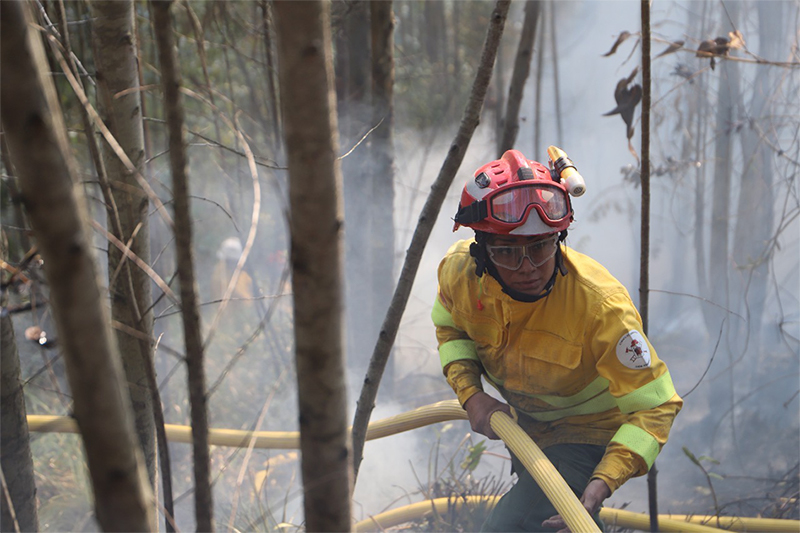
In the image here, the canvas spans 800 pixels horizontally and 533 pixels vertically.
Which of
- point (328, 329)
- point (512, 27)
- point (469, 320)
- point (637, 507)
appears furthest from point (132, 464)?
point (512, 27)

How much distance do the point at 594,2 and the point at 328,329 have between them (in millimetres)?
6787

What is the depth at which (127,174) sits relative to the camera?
2.16m

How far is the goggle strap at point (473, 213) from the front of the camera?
2594 millimetres

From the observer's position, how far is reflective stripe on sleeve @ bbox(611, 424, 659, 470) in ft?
7.94

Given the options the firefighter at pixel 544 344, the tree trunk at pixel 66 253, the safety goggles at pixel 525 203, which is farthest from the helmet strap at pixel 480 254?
the tree trunk at pixel 66 253

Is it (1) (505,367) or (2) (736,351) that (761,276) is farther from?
(1) (505,367)

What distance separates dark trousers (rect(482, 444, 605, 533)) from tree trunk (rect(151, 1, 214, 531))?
1.91 m

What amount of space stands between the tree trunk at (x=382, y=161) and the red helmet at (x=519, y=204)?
7.69 feet

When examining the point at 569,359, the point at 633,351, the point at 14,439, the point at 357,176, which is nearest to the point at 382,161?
the point at 357,176

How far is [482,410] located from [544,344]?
1.21 feet

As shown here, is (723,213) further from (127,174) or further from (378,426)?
(127,174)

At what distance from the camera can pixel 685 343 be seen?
6469 millimetres

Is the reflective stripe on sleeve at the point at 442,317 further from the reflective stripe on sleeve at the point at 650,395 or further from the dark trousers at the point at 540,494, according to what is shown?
the reflective stripe on sleeve at the point at 650,395

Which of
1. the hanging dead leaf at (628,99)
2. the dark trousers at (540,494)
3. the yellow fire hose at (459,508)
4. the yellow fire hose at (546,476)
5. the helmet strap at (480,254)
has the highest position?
the hanging dead leaf at (628,99)
